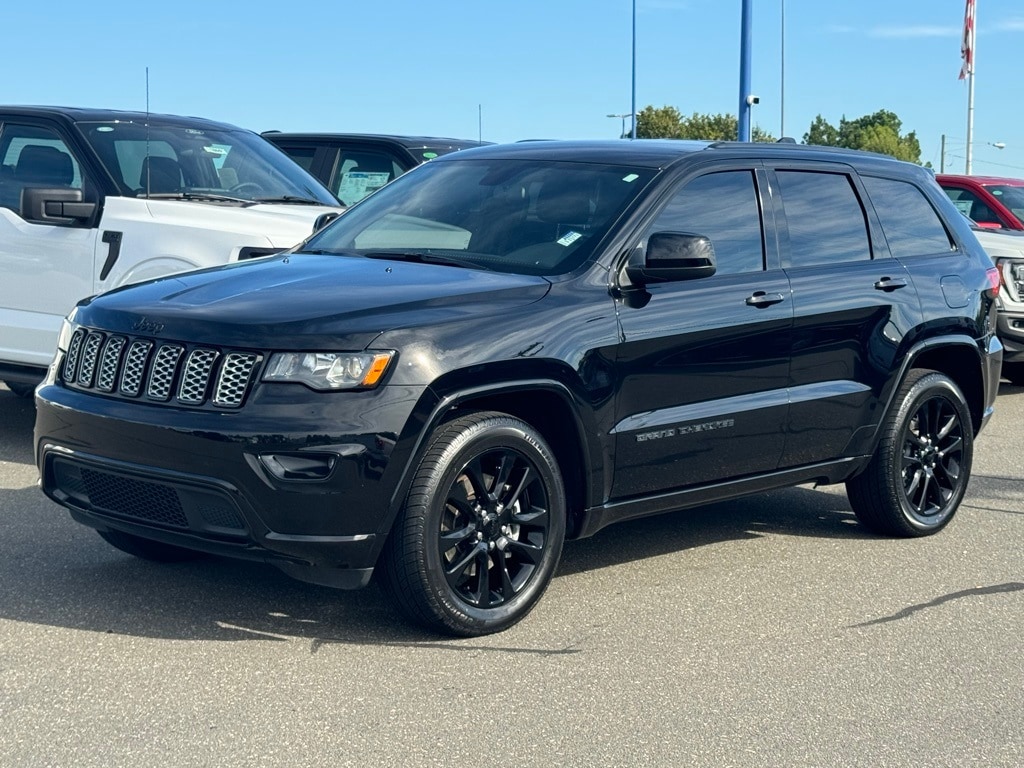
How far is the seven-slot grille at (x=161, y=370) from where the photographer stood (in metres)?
4.81

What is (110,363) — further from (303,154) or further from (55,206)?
(303,154)

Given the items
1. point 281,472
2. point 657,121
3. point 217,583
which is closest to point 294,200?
point 217,583

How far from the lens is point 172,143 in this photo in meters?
9.14

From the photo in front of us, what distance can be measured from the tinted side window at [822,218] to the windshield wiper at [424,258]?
4.82 feet

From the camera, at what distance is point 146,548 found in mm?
5867

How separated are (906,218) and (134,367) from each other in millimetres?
3853

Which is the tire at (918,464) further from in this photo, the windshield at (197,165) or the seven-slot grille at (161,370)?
the windshield at (197,165)

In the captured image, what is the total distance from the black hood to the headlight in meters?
0.04

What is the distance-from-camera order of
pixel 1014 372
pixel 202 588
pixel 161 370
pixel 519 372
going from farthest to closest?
pixel 1014 372
pixel 202 588
pixel 519 372
pixel 161 370

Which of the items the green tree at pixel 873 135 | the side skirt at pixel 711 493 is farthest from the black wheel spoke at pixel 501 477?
the green tree at pixel 873 135

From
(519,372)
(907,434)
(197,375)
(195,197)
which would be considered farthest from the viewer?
(195,197)

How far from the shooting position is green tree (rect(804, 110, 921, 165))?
376 ft

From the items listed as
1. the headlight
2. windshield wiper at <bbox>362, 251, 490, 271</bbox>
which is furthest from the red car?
the headlight

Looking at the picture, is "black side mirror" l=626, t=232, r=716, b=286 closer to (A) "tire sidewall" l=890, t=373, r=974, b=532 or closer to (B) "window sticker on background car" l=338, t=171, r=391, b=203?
(A) "tire sidewall" l=890, t=373, r=974, b=532
